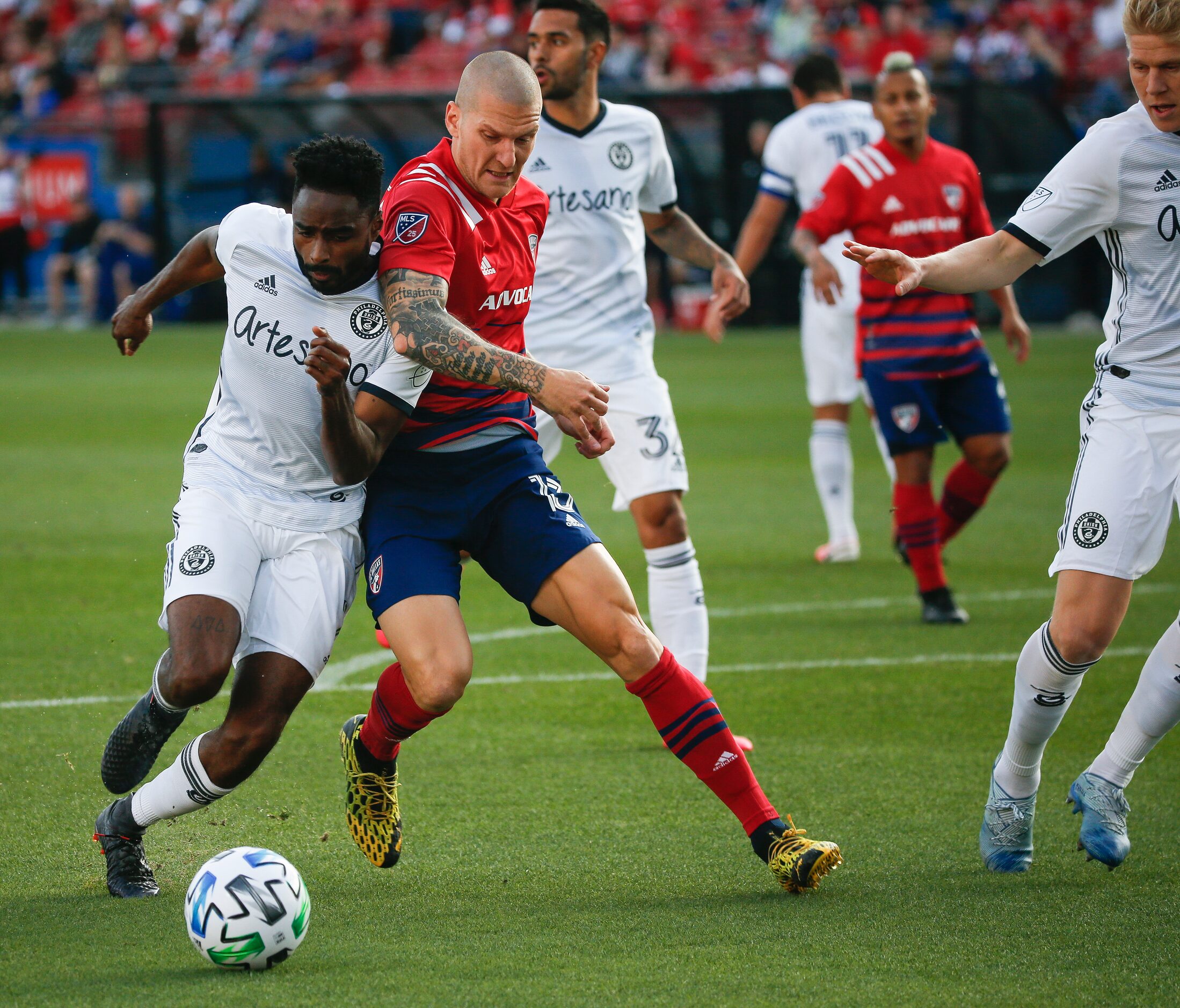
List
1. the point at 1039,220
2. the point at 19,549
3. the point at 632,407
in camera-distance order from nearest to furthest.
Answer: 1. the point at 1039,220
2. the point at 632,407
3. the point at 19,549

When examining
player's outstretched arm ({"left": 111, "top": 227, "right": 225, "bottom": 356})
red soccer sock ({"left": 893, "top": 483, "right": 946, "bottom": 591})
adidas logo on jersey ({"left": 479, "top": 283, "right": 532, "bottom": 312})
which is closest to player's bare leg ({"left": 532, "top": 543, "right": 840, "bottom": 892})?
adidas logo on jersey ({"left": 479, "top": 283, "right": 532, "bottom": 312})

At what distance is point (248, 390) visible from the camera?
4496mm

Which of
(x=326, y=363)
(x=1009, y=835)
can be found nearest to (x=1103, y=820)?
(x=1009, y=835)

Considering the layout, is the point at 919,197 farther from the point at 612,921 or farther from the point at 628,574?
the point at 612,921

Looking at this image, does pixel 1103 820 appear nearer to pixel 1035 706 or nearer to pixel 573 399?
pixel 1035 706

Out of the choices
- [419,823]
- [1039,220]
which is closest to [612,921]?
[419,823]

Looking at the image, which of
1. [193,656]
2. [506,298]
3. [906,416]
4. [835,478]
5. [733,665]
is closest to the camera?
[193,656]

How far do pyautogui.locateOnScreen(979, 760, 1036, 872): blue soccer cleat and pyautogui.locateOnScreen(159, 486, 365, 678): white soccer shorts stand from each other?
1900mm

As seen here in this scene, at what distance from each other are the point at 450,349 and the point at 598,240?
259cm

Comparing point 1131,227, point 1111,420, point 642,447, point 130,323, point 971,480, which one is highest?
point 1131,227

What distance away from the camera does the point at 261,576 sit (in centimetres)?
441

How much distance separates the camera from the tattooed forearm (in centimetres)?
411

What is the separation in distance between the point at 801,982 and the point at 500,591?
535 centimetres

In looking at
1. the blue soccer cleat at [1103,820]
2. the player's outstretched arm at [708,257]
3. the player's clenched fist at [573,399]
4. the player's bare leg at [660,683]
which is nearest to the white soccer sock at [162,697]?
the player's bare leg at [660,683]
